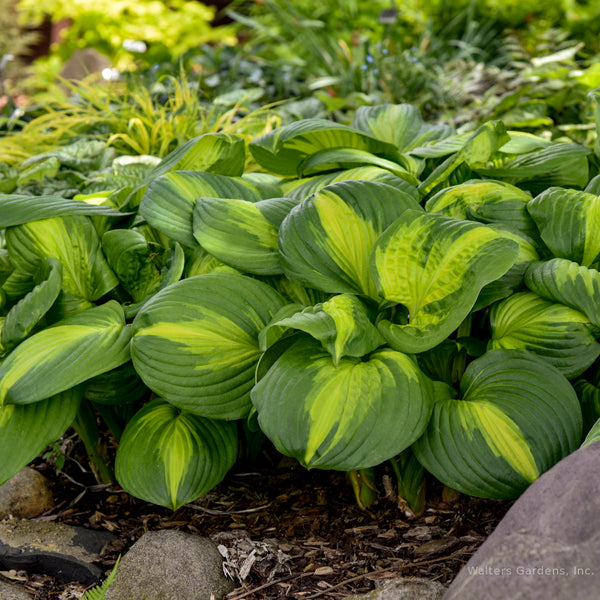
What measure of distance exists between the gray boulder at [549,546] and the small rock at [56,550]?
1017 mm

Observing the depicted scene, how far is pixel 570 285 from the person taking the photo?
60.9 inches

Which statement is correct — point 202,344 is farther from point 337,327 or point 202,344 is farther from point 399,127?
point 399,127

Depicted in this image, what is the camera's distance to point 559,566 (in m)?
1.05

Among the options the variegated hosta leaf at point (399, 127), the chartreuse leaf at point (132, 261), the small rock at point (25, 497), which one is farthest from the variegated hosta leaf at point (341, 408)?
the variegated hosta leaf at point (399, 127)

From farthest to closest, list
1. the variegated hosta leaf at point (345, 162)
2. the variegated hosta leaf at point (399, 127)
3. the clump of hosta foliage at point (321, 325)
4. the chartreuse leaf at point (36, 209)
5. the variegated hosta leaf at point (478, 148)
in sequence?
the variegated hosta leaf at point (399, 127), the variegated hosta leaf at point (345, 162), the variegated hosta leaf at point (478, 148), the chartreuse leaf at point (36, 209), the clump of hosta foliage at point (321, 325)

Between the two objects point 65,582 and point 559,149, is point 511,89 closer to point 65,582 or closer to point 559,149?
point 559,149

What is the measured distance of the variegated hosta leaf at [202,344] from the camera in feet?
4.97

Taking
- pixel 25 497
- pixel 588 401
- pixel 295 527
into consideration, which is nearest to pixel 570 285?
pixel 588 401

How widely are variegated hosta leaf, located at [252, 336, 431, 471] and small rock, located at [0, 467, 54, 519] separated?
979mm

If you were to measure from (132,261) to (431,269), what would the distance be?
0.84 m

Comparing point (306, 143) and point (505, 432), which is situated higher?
point (306, 143)

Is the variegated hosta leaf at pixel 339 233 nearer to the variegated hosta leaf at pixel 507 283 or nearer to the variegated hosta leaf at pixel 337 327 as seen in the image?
the variegated hosta leaf at pixel 337 327

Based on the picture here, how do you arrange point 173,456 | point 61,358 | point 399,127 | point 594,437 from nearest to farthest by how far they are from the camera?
point 594,437
point 61,358
point 173,456
point 399,127

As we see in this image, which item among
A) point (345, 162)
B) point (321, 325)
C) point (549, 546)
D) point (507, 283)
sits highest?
point (345, 162)
